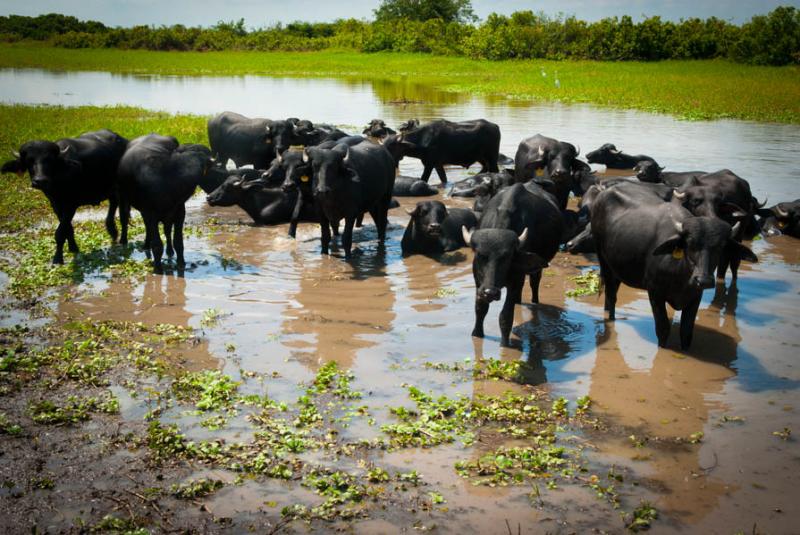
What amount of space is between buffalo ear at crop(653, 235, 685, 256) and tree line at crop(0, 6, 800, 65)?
151 ft

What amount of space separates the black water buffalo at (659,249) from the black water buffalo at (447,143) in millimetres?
7904

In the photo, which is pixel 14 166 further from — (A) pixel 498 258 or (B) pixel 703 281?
(B) pixel 703 281

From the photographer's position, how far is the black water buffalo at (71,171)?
932 centimetres

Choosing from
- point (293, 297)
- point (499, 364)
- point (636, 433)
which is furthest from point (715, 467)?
point (293, 297)

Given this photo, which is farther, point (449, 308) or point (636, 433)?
point (449, 308)

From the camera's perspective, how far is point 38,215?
1200 centimetres

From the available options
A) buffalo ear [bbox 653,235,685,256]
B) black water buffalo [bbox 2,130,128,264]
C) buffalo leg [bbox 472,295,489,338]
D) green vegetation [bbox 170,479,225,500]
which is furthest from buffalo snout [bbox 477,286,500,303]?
black water buffalo [bbox 2,130,128,264]

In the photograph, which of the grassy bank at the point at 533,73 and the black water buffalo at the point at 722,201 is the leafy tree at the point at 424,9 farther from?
the black water buffalo at the point at 722,201

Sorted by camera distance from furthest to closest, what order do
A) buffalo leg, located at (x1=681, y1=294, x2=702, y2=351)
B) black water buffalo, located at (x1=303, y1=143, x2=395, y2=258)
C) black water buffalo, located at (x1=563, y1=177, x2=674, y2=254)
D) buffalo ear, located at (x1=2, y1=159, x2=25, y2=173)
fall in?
1. black water buffalo, located at (x1=303, y1=143, x2=395, y2=258)
2. black water buffalo, located at (x1=563, y1=177, x2=674, y2=254)
3. buffalo ear, located at (x1=2, y1=159, x2=25, y2=173)
4. buffalo leg, located at (x1=681, y1=294, x2=702, y2=351)

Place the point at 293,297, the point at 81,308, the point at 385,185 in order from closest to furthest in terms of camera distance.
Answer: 1. the point at 81,308
2. the point at 293,297
3. the point at 385,185

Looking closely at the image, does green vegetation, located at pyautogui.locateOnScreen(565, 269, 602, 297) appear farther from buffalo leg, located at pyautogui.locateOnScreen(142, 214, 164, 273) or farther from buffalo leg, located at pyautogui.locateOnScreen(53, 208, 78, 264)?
buffalo leg, located at pyautogui.locateOnScreen(53, 208, 78, 264)

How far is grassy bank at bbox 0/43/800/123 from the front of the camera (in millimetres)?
29047

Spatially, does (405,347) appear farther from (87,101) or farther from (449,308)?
(87,101)

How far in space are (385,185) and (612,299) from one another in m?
4.14
